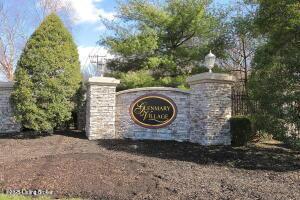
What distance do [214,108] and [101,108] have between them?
12.0 feet

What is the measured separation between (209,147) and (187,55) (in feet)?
19.2

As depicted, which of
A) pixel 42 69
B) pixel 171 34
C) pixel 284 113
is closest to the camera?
pixel 284 113

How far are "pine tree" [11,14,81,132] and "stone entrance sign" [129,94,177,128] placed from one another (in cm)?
223

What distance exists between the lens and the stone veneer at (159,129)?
12.2 m

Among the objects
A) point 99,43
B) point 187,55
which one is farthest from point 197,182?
point 99,43

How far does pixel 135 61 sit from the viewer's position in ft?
53.3

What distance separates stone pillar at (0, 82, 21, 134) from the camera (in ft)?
43.7

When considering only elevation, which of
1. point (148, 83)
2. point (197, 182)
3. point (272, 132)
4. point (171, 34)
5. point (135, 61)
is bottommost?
point (197, 182)

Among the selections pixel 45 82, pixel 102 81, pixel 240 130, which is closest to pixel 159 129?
pixel 102 81

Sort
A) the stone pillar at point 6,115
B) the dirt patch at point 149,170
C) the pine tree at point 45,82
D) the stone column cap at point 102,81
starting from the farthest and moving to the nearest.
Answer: the stone pillar at point 6,115, the stone column cap at point 102,81, the pine tree at point 45,82, the dirt patch at point 149,170

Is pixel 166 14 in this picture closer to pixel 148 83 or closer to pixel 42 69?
pixel 148 83

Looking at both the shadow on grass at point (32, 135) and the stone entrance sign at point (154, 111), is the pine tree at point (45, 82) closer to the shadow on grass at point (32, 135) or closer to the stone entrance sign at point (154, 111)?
the shadow on grass at point (32, 135)

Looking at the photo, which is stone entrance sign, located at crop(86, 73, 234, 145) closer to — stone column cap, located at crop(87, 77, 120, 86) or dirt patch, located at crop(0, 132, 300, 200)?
stone column cap, located at crop(87, 77, 120, 86)

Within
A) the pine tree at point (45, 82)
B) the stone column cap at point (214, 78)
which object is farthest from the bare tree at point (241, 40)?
the pine tree at point (45, 82)
